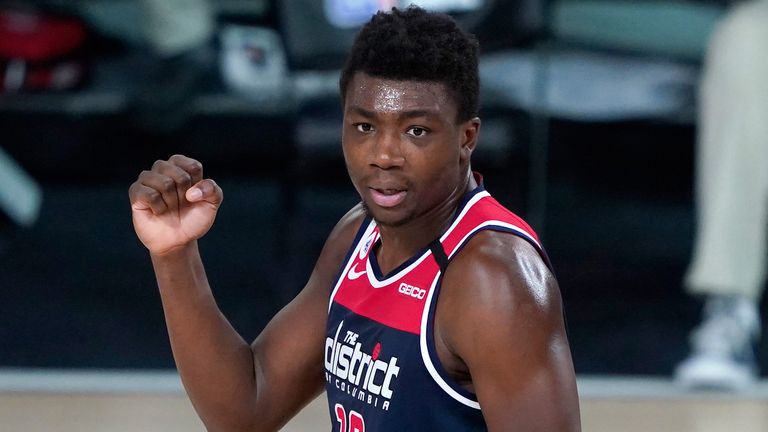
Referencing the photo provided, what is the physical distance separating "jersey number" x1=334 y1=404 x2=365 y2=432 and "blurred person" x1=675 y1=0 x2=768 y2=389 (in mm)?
3083

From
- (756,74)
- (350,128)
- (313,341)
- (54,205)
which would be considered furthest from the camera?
(54,205)

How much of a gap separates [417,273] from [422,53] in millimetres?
353

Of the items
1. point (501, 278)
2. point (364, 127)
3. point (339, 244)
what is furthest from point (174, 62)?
point (501, 278)

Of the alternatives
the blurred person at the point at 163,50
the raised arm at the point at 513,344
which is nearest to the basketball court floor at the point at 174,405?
the blurred person at the point at 163,50

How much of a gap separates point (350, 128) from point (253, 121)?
3200 millimetres

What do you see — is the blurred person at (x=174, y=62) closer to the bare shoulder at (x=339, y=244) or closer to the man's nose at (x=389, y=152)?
the bare shoulder at (x=339, y=244)

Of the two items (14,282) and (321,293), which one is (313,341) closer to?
(321,293)

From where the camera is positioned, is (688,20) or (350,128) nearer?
(350,128)

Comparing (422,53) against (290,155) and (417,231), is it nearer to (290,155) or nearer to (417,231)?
(417,231)

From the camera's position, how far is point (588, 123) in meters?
5.35

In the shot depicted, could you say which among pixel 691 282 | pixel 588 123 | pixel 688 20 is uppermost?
pixel 688 20

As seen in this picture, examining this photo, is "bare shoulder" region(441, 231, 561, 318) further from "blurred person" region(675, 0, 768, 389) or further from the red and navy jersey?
"blurred person" region(675, 0, 768, 389)

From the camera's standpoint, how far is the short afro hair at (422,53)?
210 centimetres

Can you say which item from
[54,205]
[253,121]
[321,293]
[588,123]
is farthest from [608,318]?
[321,293]
